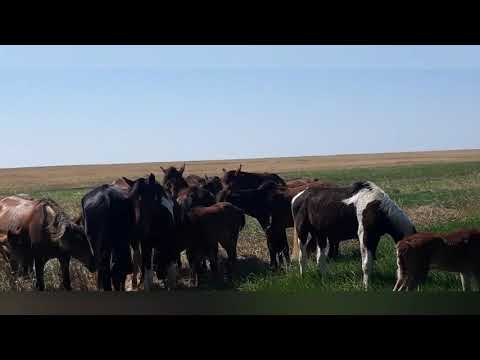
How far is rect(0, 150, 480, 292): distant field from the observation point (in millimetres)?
5539

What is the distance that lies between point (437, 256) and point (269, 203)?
8.19 feet

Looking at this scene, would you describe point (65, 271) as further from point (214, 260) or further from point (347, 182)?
point (347, 182)

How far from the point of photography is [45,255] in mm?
6090

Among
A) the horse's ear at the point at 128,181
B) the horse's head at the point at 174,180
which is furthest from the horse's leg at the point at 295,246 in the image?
the horse's ear at the point at 128,181

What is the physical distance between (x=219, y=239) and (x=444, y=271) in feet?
9.08

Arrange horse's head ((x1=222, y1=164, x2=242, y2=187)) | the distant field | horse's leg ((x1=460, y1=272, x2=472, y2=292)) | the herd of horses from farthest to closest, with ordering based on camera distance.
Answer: horse's head ((x1=222, y1=164, x2=242, y2=187))
the distant field
the herd of horses
horse's leg ((x1=460, y1=272, x2=472, y2=292))

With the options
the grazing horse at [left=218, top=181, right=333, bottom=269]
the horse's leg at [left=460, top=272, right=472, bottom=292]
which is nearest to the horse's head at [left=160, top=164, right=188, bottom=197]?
the grazing horse at [left=218, top=181, right=333, bottom=269]

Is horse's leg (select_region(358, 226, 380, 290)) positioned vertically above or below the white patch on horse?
below

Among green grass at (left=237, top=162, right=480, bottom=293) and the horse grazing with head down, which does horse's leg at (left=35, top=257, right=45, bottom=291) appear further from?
green grass at (left=237, top=162, right=480, bottom=293)

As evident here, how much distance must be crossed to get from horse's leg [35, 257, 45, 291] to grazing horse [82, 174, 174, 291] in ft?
1.99

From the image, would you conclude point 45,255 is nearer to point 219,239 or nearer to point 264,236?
point 219,239

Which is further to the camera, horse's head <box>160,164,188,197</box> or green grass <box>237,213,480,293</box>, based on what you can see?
horse's head <box>160,164,188,197</box>

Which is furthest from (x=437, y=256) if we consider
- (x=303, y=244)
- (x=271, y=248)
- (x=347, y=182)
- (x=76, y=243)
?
(x=76, y=243)
